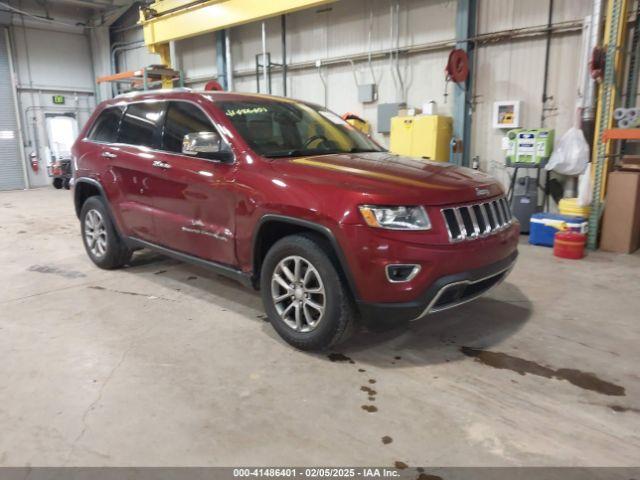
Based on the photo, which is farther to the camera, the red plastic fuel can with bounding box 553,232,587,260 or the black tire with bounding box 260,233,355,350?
the red plastic fuel can with bounding box 553,232,587,260

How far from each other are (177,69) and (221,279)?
9.42m

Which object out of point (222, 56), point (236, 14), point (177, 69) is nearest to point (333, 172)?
point (236, 14)

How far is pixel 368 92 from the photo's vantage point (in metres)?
8.34

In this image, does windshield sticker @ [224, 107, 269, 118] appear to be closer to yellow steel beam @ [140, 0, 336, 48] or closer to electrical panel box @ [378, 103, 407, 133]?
electrical panel box @ [378, 103, 407, 133]

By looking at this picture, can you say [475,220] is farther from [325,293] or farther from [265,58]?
[265,58]

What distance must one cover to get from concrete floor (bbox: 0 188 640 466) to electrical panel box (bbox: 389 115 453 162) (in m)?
3.42

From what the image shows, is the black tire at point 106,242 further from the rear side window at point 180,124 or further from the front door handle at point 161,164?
the rear side window at point 180,124

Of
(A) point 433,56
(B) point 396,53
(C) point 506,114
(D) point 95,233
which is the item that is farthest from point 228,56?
(D) point 95,233

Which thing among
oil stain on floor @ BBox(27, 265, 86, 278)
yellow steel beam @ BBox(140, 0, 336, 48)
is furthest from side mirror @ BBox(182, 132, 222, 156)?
yellow steel beam @ BBox(140, 0, 336, 48)

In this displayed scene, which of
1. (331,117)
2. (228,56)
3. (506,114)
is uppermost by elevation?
(228,56)

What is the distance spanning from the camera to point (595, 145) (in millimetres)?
5535

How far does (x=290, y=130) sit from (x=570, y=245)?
3.48 metres

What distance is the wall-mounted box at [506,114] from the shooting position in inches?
265

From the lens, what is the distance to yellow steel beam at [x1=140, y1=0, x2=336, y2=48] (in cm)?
844
